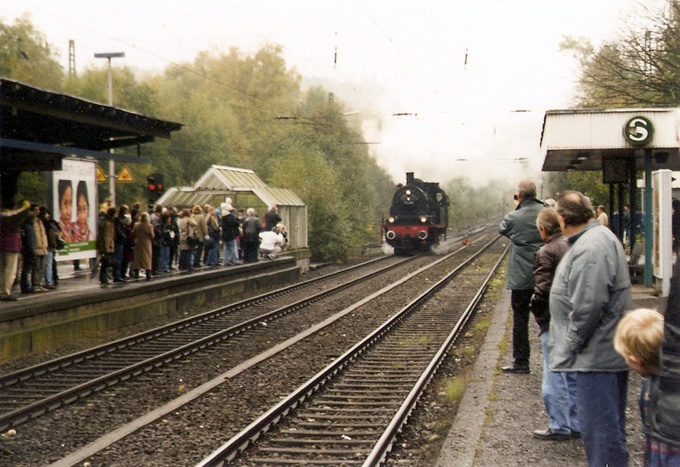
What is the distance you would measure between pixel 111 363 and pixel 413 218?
25.4m

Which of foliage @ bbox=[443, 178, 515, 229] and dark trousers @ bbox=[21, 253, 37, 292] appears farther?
foliage @ bbox=[443, 178, 515, 229]

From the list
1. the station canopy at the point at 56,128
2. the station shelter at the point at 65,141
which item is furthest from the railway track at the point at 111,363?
the station canopy at the point at 56,128

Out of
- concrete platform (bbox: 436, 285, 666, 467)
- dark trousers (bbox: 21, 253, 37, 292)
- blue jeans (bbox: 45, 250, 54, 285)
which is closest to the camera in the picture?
concrete platform (bbox: 436, 285, 666, 467)

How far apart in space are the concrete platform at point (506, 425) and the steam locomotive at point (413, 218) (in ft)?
83.0

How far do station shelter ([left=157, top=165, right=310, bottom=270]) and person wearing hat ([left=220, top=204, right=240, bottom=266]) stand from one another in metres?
2.49

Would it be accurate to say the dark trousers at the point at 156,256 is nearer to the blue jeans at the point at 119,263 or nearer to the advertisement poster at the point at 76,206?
the blue jeans at the point at 119,263

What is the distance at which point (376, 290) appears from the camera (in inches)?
794

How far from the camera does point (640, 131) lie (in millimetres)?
14547

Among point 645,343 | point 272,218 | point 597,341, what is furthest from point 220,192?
point 645,343

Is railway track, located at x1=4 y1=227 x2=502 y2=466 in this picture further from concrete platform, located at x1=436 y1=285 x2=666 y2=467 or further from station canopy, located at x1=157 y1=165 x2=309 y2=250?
station canopy, located at x1=157 y1=165 x2=309 y2=250

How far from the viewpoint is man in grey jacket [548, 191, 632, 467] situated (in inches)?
162

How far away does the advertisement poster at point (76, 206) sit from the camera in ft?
46.3

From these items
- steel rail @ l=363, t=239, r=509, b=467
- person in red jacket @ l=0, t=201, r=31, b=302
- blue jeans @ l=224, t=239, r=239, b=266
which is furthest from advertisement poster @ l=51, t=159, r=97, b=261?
steel rail @ l=363, t=239, r=509, b=467

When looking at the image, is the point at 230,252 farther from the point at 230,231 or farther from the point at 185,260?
the point at 185,260
